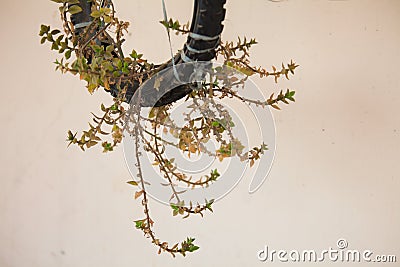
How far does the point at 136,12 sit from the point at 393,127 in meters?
0.97

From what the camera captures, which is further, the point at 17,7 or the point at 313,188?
the point at 17,7

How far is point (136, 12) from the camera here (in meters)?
1.78

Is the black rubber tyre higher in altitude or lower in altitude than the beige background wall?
lower

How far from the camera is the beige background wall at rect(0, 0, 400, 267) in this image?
162 cm

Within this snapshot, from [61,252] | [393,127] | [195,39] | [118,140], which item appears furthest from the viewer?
[61,252]

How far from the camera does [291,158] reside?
167 cm

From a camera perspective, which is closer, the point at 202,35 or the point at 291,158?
the point at 202,35

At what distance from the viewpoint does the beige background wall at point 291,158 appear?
1.62 meters

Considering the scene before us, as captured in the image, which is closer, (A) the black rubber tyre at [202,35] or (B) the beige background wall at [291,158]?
(A) the black rubber tyre at [202,35]

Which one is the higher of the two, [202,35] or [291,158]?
[291,158]

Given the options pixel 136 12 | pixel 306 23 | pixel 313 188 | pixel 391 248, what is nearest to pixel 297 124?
pixel 313 188

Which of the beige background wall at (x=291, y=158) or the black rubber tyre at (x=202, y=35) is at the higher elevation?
the beige background wall at (x=291, y=158)

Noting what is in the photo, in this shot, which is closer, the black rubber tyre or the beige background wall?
the black rubber tyre

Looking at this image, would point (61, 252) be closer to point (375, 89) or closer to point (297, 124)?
point (297, 124)
